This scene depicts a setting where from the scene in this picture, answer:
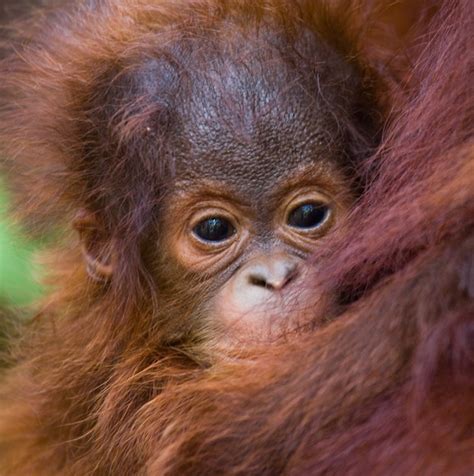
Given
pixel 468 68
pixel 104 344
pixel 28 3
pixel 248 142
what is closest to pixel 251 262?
pixel 248 142

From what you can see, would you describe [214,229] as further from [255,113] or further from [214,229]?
[255,113]

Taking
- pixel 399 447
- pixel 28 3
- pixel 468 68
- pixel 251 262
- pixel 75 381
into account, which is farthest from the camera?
pixel 28 3

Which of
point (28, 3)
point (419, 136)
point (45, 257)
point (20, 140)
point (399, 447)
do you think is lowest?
point (399, 447)

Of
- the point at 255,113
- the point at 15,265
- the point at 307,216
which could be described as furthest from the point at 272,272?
the point at 15,265

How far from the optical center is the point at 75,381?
176 cm

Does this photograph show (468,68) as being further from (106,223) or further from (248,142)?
(106,223)

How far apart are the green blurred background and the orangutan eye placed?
1.58 ft

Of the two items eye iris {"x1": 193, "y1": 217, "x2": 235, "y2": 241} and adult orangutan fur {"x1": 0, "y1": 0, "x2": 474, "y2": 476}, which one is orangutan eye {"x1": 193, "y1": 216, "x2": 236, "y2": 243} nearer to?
eye iris {"x1": 193, "y1": 217, "x2": 235, "y2": 241}

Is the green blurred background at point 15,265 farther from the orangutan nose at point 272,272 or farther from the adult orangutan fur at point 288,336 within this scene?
the orangutan nose at point 272,272

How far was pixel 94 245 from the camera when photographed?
5.90 feet

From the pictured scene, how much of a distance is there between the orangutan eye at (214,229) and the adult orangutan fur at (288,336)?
0.10 m

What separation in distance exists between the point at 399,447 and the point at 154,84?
0.86 meters

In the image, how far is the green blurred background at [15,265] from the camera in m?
2.04

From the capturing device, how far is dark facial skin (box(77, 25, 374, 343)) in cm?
165
